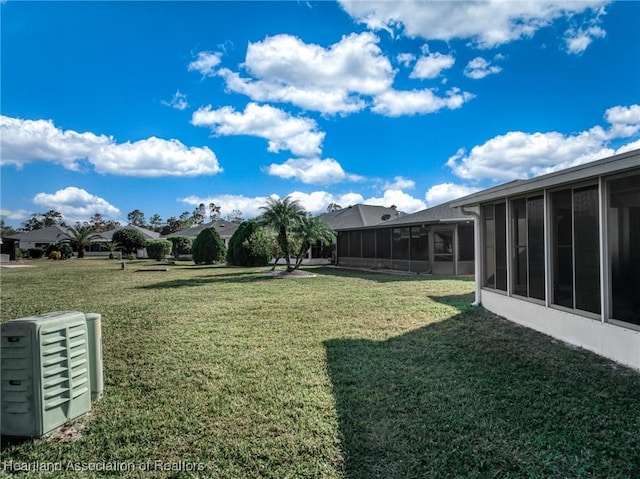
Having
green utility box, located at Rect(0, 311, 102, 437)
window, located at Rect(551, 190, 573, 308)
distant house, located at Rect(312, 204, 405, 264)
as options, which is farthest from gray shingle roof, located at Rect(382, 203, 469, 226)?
green utility box, located at Rect(0, 311, 102, 437)

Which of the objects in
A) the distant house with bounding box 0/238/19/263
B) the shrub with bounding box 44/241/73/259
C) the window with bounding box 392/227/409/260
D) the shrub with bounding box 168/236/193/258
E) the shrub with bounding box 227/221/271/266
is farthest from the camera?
the shrub with bounding box 44/241/73/259

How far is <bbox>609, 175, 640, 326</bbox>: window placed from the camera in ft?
14.4

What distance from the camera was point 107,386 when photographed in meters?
4.03

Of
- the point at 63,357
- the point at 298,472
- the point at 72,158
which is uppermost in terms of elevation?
the point at 72,158

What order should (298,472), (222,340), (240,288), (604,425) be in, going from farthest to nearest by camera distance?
(240,288) → (222,340) → (604,425) → (298,472)

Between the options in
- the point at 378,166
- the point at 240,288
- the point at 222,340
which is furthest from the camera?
the point at 378,166

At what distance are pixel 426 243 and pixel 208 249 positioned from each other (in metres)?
15.2

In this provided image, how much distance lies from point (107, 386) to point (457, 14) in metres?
9.41

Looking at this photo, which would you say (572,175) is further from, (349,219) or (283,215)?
(349,219)

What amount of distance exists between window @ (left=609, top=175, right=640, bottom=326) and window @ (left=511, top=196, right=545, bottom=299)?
57.0 inches

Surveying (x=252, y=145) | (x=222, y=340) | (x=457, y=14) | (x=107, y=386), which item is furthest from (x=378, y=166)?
(x=107, y=386)

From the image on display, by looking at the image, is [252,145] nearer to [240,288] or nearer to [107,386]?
[240,288]

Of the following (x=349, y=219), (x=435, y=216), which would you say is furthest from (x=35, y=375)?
(x=349, y=219)

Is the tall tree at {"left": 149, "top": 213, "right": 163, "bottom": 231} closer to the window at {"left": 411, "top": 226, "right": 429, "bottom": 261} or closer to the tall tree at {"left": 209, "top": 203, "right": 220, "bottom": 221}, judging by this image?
the tall tree at {"left": 209, "top": 203, "right": 220, "bottom": 221}
